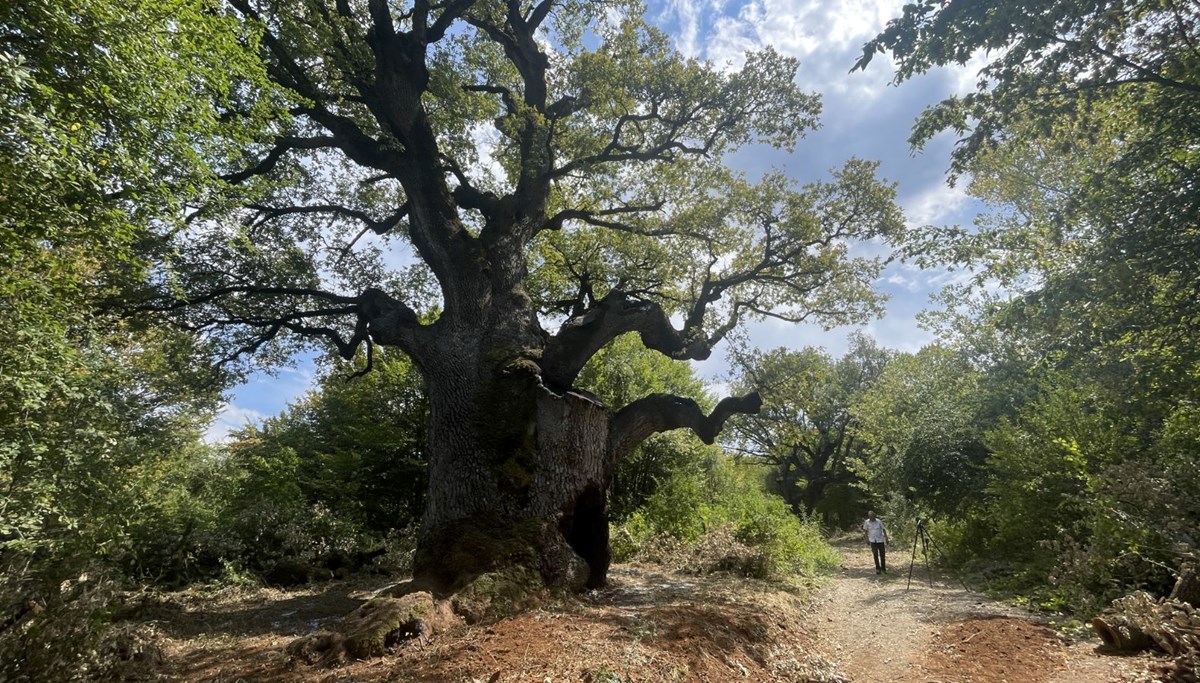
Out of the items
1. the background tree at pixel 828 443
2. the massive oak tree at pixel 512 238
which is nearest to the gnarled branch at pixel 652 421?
the massive oak tree at pixel 512 238

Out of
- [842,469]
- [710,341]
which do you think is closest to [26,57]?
[710,341]

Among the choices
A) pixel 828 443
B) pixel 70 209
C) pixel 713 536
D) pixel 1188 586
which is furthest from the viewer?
pixel 828 443

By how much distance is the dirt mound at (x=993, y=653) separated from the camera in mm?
4621

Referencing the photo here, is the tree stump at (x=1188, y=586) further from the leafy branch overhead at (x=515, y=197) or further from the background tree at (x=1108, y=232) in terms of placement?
the leafy branch overhead at (x=515, y=197)

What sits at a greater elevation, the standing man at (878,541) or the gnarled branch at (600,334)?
the gnarled branch at (600,334)

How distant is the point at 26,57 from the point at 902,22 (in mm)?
7185

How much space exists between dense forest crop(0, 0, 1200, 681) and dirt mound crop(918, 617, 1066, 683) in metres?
1.33

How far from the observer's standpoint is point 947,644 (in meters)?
5.63

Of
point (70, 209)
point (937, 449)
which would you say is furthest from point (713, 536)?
point (70, 209)

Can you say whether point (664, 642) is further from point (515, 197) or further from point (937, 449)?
point (937, 449)

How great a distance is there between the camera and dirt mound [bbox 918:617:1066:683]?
4621 mm

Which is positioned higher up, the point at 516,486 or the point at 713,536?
the point at 516,486

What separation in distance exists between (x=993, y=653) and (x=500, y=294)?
23.4 feet

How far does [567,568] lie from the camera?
579cm
